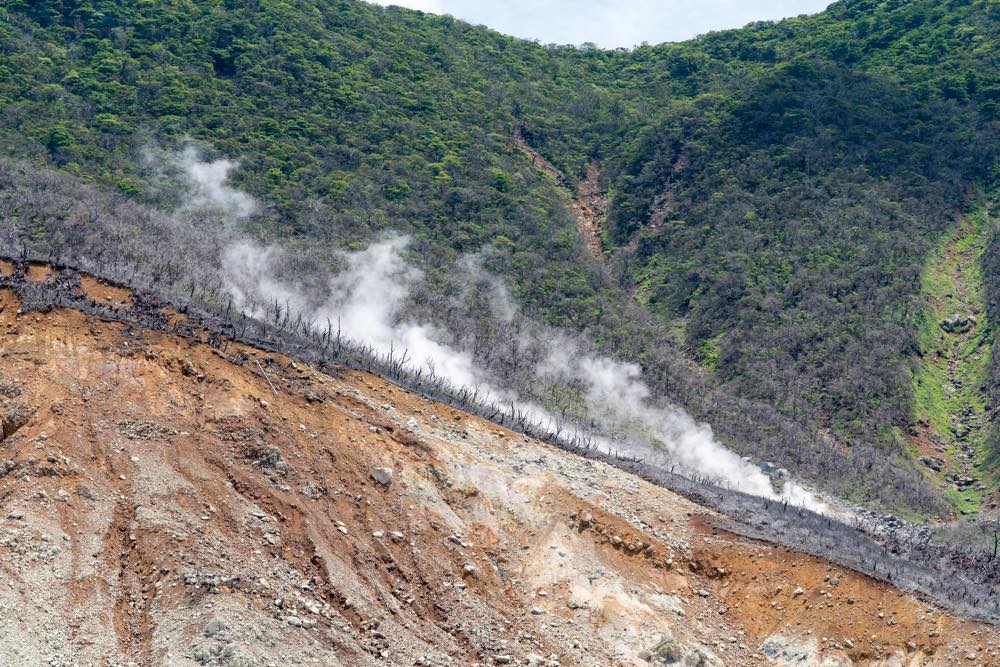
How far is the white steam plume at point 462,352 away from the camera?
43562 millimetres

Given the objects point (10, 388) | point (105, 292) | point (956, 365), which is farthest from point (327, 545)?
point (956, 365)

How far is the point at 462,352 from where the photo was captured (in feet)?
155

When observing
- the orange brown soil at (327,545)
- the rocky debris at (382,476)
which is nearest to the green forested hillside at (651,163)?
the orange brown soil at (327,545)

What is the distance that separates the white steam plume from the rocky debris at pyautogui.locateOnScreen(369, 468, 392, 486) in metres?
17.3

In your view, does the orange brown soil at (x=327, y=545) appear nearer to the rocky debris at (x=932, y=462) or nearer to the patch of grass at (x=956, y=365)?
the patch of grass at (x=956, y=365)

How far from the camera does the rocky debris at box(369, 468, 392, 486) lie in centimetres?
2441

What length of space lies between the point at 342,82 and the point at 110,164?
20690mm

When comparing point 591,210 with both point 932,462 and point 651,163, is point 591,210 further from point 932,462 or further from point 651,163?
point 932,462

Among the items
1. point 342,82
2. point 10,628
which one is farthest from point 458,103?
point 10,628

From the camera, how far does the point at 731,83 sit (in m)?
82.1

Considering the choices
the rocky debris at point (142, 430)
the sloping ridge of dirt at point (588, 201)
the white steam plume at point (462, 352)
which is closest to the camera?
the rocky debris at point (142, 430)

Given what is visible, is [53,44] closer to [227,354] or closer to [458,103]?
[458,103]

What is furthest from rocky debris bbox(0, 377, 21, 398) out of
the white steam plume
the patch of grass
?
the patch of grass

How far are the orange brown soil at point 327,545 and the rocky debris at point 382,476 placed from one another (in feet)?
0.66
